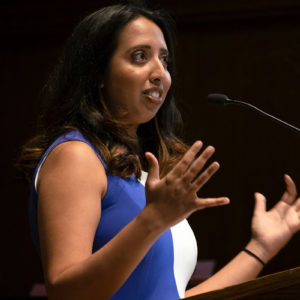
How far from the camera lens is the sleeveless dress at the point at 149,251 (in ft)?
4.58

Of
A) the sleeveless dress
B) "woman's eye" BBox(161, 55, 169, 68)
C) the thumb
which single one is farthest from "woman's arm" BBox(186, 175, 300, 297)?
the thumb

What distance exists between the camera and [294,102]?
315 cm

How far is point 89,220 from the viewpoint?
4.21 feet

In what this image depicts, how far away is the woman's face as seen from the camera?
5.26 feet

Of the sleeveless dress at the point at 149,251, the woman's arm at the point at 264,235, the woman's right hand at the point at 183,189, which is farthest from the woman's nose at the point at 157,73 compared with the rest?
the woman's right hand at the point at 183,189

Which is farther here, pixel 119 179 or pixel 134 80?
pixel 134 80

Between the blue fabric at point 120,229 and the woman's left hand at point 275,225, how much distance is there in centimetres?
28

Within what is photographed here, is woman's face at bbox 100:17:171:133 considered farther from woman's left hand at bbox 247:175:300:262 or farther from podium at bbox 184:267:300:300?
podium at bbox 184:267:300:300

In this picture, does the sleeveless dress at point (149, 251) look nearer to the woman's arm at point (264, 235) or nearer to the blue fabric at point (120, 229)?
the blue fabric at point (120, 229)

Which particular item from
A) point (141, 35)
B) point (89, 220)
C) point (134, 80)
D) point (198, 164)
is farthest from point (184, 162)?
point (141, 35)

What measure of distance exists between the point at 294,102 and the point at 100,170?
197 centimetres

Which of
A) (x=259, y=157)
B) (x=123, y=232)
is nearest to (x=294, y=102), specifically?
(x=259, y=157)

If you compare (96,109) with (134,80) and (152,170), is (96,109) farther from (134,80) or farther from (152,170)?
(152,170)

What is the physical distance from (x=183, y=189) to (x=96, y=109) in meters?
0.52
